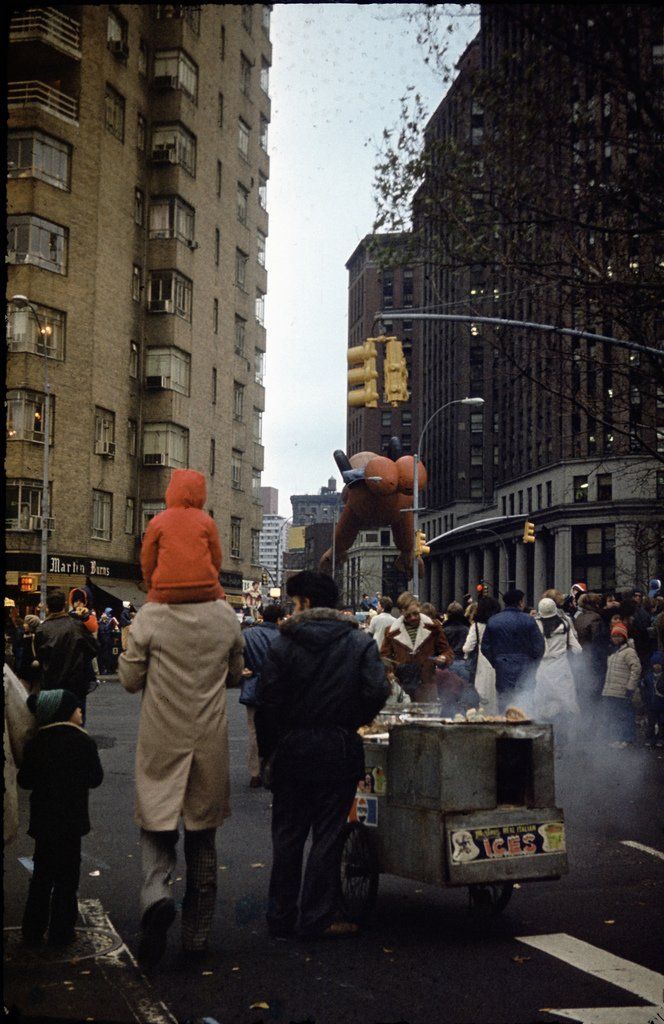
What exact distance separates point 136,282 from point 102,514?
10026mm

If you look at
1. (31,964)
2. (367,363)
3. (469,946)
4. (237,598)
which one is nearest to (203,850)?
(31,964)

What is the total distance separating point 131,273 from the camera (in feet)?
162

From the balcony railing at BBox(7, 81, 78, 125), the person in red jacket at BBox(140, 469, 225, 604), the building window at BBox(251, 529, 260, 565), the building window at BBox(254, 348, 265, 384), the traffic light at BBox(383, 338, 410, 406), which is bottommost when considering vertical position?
the person in red jacket at BBox(140, 469, 225, 604)

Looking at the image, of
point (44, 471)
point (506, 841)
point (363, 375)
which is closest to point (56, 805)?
point (506, 841)

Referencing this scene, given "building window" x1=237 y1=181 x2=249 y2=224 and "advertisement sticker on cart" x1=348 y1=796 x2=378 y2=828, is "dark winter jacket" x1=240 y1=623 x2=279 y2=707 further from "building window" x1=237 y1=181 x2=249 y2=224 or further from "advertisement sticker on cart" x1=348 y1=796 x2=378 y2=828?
"building window" x1=237 y1=181 x2=249 y2=224

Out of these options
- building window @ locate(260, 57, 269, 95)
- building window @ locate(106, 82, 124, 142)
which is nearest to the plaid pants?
building window @ locate(106, 82, 124, 142)

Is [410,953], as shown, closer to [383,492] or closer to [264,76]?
[383,492]

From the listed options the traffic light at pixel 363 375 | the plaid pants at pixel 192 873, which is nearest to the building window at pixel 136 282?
the traffic light at pixel 363 375

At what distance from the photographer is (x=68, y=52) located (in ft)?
143

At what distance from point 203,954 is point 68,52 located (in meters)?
42.9

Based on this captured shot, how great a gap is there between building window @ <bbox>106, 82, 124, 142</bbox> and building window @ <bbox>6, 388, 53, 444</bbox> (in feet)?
39.5

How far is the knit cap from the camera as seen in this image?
620 cm

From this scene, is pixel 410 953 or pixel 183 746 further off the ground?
pixel 183 746

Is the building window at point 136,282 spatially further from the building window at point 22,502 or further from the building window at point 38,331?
the building window at point 22,502
